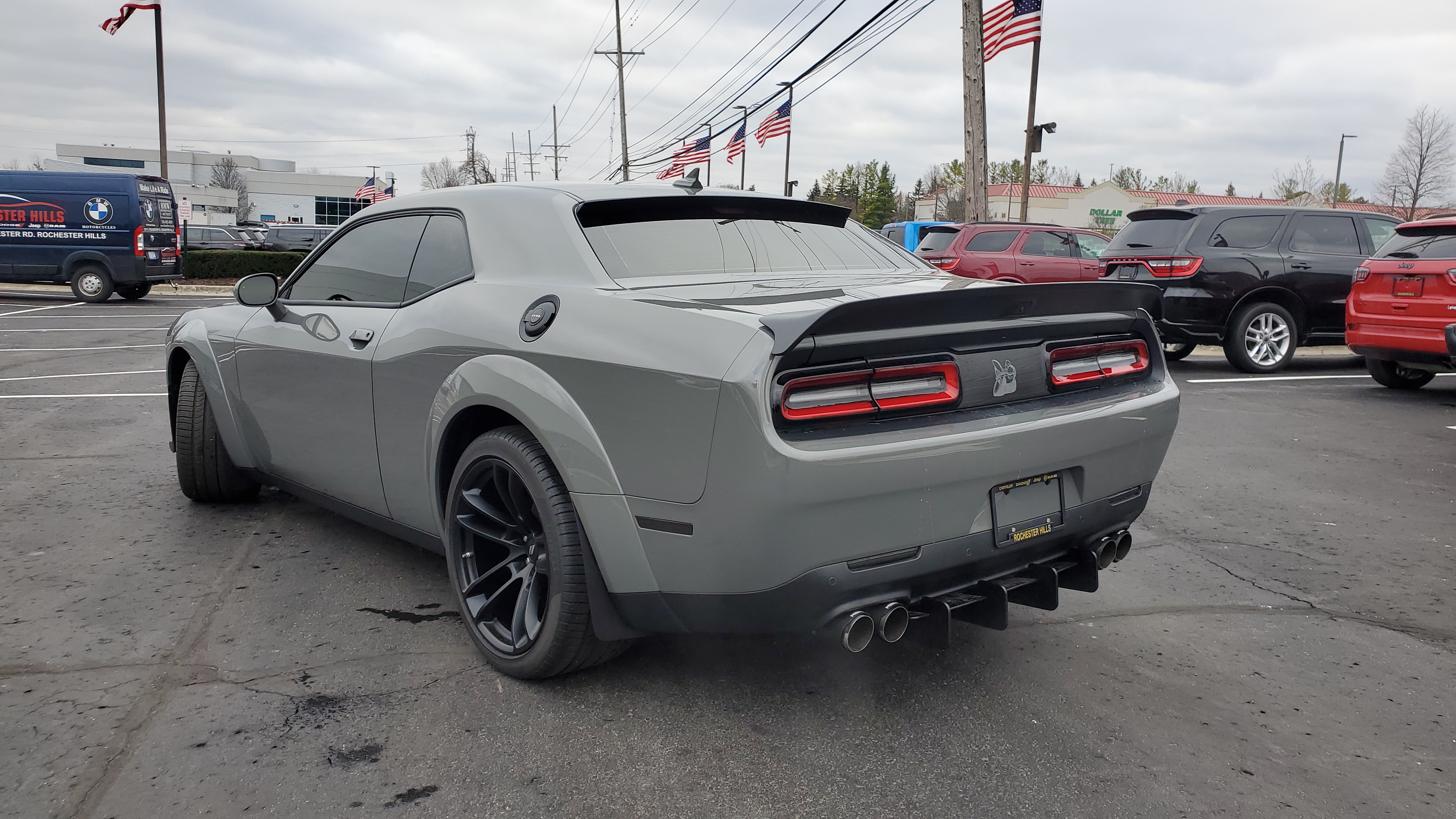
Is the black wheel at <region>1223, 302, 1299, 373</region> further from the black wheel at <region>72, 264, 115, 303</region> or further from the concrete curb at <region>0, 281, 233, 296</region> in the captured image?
the concrete curb at <region>0, 281, 233, 296</region>

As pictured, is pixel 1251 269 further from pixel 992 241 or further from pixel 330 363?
pixel 330 363

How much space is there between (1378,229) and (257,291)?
11.9m

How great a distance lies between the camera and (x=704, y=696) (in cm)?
300

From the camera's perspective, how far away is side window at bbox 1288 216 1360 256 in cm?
1116

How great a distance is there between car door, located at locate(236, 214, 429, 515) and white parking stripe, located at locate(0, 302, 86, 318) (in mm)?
15754

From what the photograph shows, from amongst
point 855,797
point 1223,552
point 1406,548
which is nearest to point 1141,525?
point 1223,552

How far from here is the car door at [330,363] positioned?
3742 mm

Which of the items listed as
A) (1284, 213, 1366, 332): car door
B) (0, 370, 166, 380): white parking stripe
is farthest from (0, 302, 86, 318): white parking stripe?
(1284, 213, 1366, 332): car door

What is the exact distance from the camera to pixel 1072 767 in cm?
260

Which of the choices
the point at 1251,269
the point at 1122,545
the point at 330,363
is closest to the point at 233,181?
the point at 1251,269

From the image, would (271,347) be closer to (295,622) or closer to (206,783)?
(295,622)

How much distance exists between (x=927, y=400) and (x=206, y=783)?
1996mm

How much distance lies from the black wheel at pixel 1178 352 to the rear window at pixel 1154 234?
152 centimetres

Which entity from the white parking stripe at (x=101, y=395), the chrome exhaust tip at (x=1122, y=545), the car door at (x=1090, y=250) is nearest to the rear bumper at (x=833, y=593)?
the chrome exhaust tip at (x=1122, y=545)
